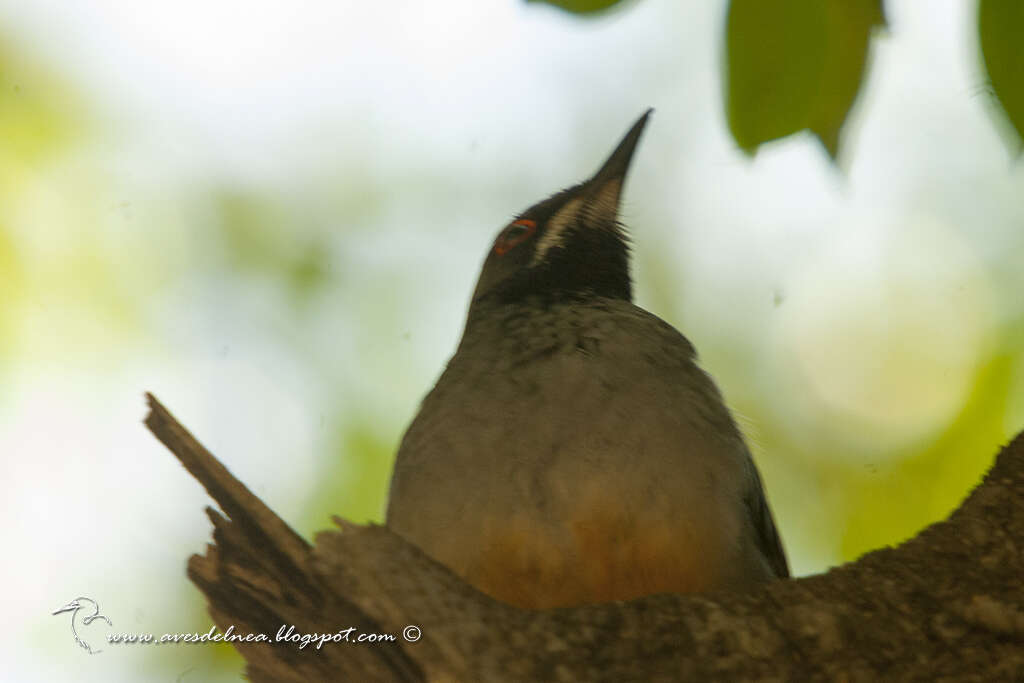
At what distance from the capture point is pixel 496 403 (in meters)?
4.10

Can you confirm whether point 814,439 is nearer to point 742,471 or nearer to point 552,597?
point 742,471

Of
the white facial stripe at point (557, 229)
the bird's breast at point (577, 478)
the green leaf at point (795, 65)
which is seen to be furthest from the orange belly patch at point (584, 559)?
the white facial stripe at point (557, 229)

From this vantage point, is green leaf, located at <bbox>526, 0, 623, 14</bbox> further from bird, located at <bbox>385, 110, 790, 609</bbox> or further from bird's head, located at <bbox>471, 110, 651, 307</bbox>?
bird's head, located at <bbox>471, 110, 651, 307</bbox>

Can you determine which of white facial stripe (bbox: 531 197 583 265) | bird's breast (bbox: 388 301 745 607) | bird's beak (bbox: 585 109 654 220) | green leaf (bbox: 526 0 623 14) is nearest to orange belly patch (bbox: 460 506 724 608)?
bird's breast (bbox: 388 301 745 607)

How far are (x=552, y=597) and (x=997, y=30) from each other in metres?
2.09

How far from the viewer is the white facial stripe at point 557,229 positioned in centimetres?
539

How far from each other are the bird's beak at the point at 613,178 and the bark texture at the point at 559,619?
9.90 ft

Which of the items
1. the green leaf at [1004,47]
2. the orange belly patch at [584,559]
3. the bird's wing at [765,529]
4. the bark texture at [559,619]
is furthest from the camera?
the bird's wing at [765,529]

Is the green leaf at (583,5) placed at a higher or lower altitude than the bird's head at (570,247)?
lower

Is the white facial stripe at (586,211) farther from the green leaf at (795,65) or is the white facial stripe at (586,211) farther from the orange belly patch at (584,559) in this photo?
the green leaf at (795,65)

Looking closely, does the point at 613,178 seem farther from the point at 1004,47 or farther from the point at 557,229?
the point at 1004,47

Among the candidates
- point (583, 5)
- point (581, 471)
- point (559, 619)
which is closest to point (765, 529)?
point (581, 471)

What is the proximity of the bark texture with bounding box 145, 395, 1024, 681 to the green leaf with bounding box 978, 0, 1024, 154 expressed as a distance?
121 centimetres

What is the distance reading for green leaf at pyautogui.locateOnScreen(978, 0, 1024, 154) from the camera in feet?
10.0
